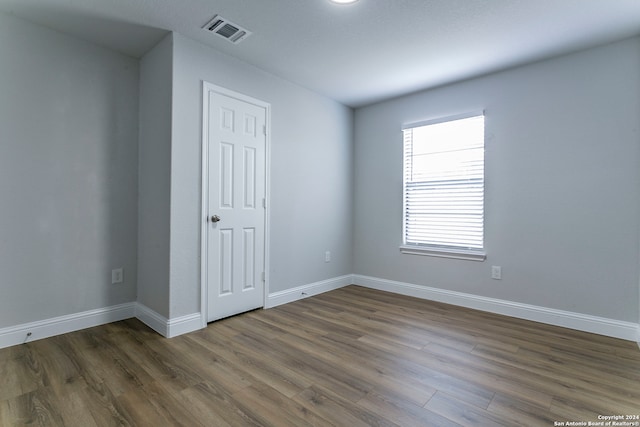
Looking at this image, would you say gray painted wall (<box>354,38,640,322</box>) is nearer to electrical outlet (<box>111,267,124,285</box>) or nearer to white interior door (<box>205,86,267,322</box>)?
white interior door (<box>205,86,267,322</box>)

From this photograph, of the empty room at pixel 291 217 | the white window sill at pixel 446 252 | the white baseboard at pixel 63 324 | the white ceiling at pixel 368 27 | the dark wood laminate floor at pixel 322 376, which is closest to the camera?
the dark wood laminate floor at pixel 322 376

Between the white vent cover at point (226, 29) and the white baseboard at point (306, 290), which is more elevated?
the white vent cover at point (226, 29)

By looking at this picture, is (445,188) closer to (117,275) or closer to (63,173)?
(117,275)

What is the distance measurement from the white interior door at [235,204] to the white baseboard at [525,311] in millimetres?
1812

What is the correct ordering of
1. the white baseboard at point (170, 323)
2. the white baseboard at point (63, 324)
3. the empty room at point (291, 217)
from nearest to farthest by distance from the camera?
1. the empty room at point (291, 217)
2. the white baseboard at point (63, 324)
3. the white baseboard at point (170, 323)

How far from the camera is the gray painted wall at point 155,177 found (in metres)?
2.62

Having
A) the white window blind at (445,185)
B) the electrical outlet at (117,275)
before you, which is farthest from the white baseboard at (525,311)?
the electrical outlet at (117,275)

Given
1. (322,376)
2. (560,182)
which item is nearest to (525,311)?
(560,182)

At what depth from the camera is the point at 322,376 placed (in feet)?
6.36

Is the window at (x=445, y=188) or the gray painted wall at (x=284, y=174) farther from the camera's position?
the window at (x=445, y=188)

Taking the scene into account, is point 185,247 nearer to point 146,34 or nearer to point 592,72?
point 146,34

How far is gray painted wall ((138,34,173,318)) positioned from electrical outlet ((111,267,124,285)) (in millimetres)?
147

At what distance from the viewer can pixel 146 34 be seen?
2.61m

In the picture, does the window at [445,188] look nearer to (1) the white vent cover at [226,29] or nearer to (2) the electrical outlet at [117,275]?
(1) the white vent cover at [226,29]
